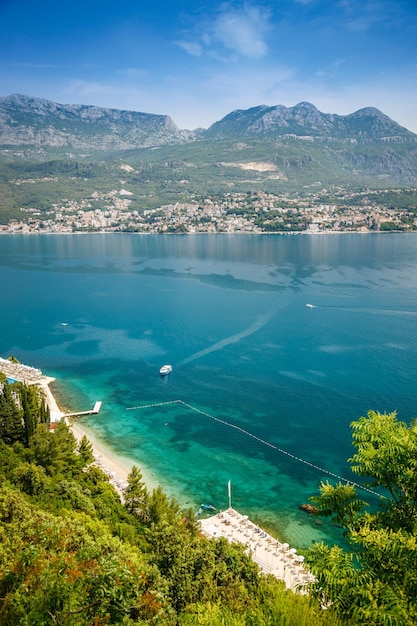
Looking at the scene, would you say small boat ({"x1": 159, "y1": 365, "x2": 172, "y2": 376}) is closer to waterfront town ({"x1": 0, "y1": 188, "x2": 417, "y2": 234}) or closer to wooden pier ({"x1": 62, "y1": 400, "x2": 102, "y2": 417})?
wooden pier ({"x1": 62, "y1": 400, "x2": 102, "y2": 417})

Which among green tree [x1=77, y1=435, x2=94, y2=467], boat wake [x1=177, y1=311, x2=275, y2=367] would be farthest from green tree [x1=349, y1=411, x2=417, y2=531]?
boat wake [x1=177, y1=311, x2=275, y2=367]

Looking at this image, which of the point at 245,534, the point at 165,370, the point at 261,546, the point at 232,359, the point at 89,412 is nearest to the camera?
the point at 261,546

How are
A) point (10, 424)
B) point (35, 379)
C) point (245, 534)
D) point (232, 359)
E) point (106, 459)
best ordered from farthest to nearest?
point (232, 359) < point (35, 379) < point (106, 459) < point (10, 424) < point (245, 534)

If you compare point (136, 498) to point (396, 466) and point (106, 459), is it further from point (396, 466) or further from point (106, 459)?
point (396, 466)

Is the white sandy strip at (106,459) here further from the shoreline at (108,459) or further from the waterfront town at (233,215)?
the waterfront town at (233,215)

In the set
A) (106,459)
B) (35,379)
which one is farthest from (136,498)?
(35,379)

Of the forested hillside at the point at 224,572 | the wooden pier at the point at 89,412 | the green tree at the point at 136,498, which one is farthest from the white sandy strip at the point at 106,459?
the forested hillside at the point at 224,572
